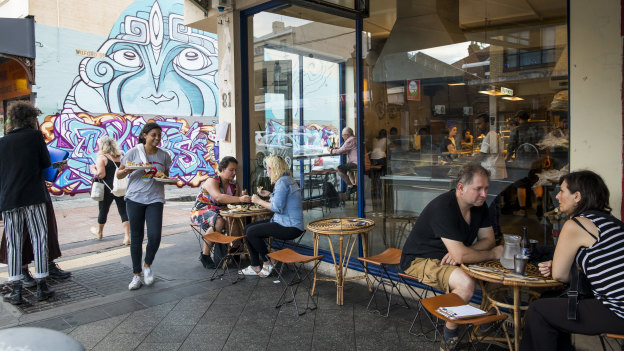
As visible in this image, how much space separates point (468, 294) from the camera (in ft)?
10.5

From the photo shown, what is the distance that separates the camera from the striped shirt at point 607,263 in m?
2.44

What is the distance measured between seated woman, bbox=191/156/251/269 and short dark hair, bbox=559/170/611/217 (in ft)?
12.6

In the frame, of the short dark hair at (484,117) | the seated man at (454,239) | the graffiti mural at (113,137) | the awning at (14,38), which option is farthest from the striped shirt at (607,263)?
the graffiti mural at (113,137)

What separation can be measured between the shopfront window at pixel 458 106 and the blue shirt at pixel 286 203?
1.08m

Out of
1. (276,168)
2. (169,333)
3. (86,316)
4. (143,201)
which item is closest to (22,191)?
(143,201)

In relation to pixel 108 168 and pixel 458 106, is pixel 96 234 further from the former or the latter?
pixel 458 106

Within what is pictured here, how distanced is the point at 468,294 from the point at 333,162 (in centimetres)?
351

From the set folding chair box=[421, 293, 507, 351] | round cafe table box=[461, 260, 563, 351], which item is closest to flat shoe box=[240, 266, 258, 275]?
folding chair box=[421, 293, 507, 351]

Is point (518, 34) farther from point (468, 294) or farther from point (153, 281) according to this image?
point (153, 281)

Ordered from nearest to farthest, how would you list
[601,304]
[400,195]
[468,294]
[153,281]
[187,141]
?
1. [601,304]
2. [468,294]
3. [153,281]
4. [400,195]
5. [187,141]

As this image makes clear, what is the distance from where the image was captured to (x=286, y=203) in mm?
5105

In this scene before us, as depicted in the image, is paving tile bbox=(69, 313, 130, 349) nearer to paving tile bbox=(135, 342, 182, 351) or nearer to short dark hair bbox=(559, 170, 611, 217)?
paving tile bbox=(135, 342, 182, 351)

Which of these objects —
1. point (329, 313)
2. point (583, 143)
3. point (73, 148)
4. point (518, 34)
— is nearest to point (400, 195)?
point (329, 313)

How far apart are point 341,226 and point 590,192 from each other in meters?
2.35
